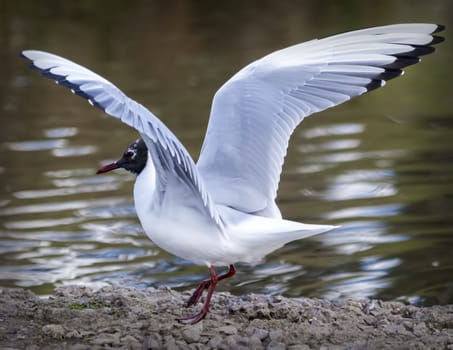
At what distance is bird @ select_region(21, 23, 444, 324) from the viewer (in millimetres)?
5523

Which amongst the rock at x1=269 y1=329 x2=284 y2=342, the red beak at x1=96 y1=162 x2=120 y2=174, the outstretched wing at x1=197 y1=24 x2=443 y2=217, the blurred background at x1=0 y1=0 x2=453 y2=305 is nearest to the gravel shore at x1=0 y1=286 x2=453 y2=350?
the rock at x1=269 y1=329 x2=284 y2=342

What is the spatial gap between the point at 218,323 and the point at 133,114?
1439 millimetres

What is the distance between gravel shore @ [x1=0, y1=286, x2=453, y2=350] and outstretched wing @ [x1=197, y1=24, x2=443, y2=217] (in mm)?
619

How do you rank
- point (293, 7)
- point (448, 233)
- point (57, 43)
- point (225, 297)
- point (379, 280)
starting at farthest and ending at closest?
1. point (293, 7)
2. point (57, 43)
3. point (448, 233)
4. point (379, 280)
5. point (225, 297)

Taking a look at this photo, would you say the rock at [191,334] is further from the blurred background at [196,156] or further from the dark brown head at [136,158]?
the blurred background at [196,156]

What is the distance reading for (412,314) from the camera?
247 inches

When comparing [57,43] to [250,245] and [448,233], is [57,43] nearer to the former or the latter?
[448,233]

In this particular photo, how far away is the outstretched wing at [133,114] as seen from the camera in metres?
4.71

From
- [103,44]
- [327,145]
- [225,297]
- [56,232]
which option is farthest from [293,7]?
[225,297]

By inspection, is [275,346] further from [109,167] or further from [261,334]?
[109,167]

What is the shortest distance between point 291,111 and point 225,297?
1291mm

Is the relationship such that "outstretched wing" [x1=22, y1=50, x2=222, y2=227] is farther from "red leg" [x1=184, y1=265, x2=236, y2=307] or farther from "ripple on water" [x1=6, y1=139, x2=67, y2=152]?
"ripple on water" [x1=6, y1=139, x2=67, y2=152]

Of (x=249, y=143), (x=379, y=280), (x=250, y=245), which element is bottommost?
(x=379, y=280)

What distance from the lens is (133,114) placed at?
15.4 ft
